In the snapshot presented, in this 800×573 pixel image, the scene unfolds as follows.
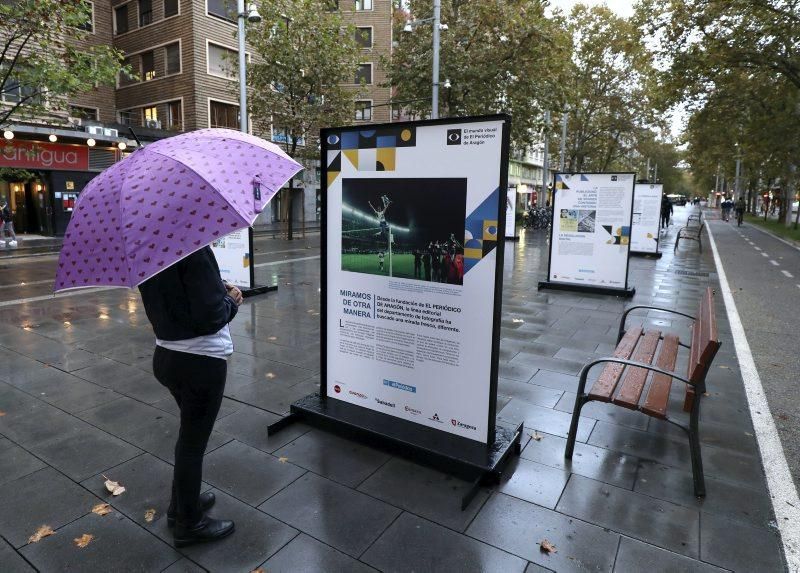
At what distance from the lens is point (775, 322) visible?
7953mm

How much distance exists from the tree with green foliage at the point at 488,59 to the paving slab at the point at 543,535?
19732 mm

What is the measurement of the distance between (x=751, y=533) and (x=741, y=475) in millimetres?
677

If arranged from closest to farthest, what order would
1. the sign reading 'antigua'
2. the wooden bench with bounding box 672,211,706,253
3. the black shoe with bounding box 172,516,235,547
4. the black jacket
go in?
the black jacket, the black shoe with bounding box 172,516,235,547, the wooden bench with bounding box 672,211,706,253, the sign reading 'antigua'

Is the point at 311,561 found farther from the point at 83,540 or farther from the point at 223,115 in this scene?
the point at 223,115

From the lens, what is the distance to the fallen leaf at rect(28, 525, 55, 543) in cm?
265

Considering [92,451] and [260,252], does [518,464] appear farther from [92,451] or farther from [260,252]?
[260,252]

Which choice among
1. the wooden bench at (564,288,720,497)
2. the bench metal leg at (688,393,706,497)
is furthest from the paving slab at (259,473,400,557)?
the bench metal leg at (688,393,706,497)

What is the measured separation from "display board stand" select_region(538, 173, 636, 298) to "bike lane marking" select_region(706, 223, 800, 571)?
3348mm

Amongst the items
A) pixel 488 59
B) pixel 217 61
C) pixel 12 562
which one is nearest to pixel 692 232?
pixel 488 59

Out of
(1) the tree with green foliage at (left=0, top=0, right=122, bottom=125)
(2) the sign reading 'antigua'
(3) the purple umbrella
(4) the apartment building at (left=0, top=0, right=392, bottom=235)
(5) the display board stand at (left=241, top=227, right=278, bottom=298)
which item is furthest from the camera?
(4) the apartment building at (left=0, top=0, right=392, bottom=235)

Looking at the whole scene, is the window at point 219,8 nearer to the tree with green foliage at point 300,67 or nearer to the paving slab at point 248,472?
the tree with green foliage at point 300,67

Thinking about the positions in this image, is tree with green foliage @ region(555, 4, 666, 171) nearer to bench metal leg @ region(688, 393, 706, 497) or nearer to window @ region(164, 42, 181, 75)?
window @ region(164, 42, 181, 75)

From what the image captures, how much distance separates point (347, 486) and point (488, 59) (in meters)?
20.9

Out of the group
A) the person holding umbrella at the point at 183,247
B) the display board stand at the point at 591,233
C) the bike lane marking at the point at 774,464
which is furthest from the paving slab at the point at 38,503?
the display board stand at the point at 591,233
